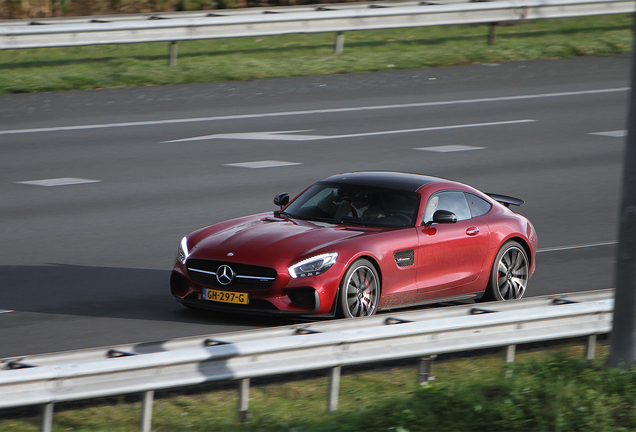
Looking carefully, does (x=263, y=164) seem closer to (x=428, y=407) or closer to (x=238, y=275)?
(x=238, y=275)

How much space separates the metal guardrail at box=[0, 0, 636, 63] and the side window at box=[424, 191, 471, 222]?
1226 centimetres

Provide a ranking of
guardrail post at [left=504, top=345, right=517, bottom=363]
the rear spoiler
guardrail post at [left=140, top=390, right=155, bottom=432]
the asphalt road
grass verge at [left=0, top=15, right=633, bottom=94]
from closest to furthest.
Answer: guardrail post at [left=140, top=390, right=155, bottom=432] → guardrail post at [left=504, top=345, right=517, bottom=363] → the asphalt road → the rear spoiler → grass verge at [left=0, top=15, right=633, bottom=94]

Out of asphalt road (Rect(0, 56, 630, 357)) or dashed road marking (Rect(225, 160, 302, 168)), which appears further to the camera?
dashed road marking (Rect(225, 160, 302, 168))

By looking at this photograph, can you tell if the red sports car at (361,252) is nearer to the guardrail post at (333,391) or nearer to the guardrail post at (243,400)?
the guardrail post at (333,391)

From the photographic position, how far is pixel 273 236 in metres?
9.94

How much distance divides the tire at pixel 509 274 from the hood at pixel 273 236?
5.30ft

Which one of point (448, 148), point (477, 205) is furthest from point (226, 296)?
point (448, 148)

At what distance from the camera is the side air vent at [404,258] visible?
33.2 ft

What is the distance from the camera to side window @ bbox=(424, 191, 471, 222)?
1074 cm

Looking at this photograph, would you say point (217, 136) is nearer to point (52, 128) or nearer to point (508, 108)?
point (52, 128)

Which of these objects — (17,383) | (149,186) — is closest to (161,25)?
(149,186)

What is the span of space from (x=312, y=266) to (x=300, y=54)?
15585 mm

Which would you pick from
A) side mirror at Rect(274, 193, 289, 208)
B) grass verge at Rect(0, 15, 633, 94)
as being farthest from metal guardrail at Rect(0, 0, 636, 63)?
side mirror at Rect(274, 193, 289, 208)

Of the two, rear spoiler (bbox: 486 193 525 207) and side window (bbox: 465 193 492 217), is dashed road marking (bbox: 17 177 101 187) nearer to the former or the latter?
rear spoiler (bbox: 486 193 525 207)
